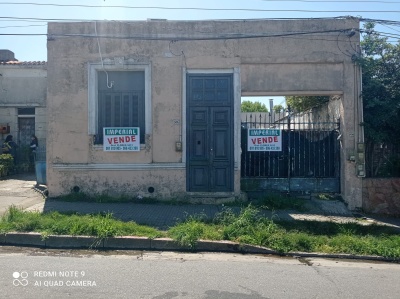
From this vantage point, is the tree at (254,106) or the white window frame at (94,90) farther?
the tree at (254,106)

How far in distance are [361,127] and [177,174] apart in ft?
17.0

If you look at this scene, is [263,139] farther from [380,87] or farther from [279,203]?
[380,87]

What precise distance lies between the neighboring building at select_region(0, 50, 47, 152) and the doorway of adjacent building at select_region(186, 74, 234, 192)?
9.52 meters

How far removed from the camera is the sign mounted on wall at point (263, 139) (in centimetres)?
1076

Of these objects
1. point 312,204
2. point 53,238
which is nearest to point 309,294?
point 53,238

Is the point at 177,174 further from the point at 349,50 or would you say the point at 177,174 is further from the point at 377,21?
the point at 377,21

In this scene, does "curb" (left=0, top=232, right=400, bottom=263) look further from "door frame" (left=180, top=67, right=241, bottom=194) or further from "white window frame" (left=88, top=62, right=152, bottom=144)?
"white window frame" (left=88, top=62, right=152, bottom=144)

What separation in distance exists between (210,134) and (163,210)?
249cm

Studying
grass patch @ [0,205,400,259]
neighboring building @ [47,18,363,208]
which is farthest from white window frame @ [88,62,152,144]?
grass patch @ [0,205,400,259]

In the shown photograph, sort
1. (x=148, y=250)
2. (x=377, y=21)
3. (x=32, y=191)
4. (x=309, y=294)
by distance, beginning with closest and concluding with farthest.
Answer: (x=309, y=294)
(x=148, y=250)
(x=377, y=21)
(x=32, y=191)

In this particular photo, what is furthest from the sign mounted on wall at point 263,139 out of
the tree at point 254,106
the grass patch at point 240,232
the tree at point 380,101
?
the tree at point 254,106

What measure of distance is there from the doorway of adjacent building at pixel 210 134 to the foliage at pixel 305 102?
14.3 ft

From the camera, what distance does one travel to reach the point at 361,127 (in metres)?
10.4

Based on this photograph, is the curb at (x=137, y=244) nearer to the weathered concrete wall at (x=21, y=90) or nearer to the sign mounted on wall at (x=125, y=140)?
the sign mounted on wall at (x=125, y=140)
